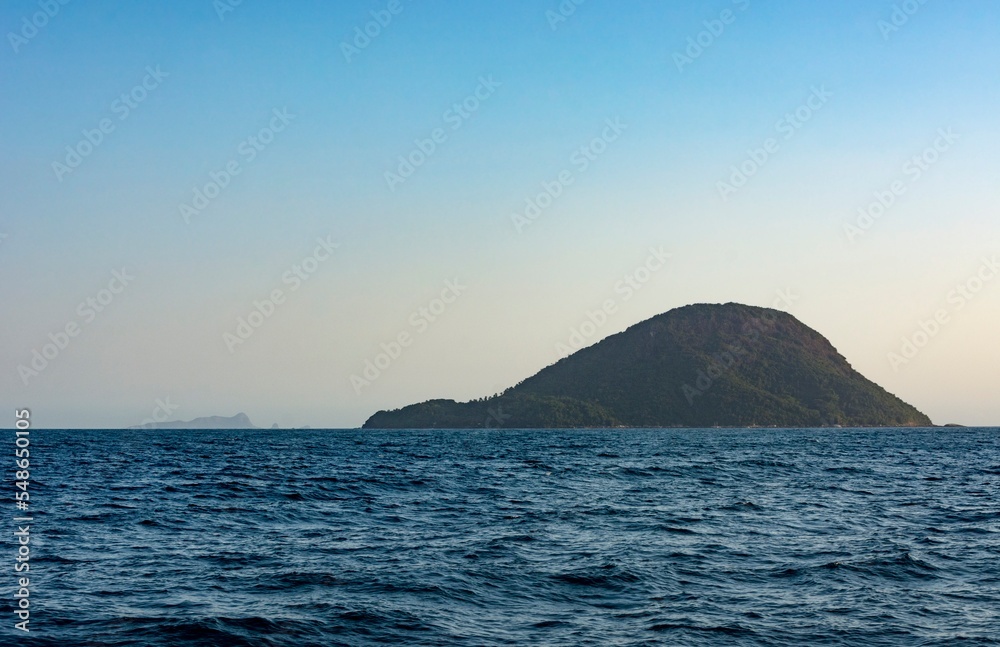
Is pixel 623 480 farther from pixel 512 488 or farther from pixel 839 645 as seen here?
pixel 839 645

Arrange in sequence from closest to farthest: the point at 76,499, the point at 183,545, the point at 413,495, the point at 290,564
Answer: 1. the point at 290,564
2. the point at 183,545
3. the point at 76,499
4. the point at 413,495

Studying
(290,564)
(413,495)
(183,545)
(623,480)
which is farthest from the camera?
(623,480)

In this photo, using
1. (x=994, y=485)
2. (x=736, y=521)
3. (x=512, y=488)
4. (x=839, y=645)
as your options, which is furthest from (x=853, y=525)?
(x=994, y=485)

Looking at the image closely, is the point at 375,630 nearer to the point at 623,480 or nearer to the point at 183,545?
the point at 183,545

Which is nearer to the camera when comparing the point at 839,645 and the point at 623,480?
the point at 839,645

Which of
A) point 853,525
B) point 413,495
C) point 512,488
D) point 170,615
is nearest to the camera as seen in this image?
point 170,615

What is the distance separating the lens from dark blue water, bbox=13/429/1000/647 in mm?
17812

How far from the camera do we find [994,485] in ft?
163

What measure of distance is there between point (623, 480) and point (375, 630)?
36689 millimetres

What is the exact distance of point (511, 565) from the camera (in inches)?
953

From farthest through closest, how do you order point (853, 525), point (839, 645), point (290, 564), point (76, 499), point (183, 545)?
1. point (76, 499)
2. point (853, 525)
3. point (183, 545)
4. point (290, 564)
5. point (839, 645)

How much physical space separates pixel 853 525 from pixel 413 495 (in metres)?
21.5

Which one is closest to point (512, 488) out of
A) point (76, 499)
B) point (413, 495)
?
point (413, 495)

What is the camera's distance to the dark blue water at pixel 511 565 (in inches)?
701
